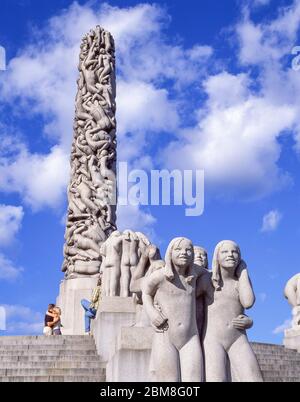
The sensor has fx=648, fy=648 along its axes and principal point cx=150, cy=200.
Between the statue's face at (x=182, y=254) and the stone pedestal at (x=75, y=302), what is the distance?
1289cm

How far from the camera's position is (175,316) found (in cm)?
693

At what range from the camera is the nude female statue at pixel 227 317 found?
269 inches

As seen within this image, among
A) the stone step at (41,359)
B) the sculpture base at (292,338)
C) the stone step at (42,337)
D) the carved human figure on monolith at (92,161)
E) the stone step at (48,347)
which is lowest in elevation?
the stone step at (41,359)

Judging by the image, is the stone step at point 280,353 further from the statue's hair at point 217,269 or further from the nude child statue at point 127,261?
the statue's hair at point 217,269

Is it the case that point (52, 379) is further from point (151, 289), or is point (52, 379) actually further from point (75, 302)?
point (75, 302)

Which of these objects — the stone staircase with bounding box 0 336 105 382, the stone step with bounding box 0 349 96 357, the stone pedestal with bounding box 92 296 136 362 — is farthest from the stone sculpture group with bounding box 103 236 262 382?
the stone step with bounding box 0 349 96 357

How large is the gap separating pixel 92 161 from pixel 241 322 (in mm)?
15167

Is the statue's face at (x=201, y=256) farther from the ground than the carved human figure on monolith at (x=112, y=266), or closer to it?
closer to it

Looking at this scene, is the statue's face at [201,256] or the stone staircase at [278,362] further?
the stone staircase at [278,362]

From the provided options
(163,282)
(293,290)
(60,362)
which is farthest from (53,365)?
(293,290)

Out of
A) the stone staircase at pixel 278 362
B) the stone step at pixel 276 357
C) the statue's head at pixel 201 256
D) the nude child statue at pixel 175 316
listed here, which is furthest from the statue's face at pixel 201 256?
the nude child statue at pixel 175 316
